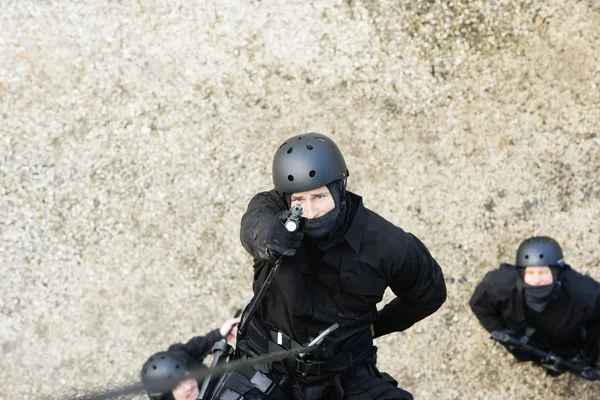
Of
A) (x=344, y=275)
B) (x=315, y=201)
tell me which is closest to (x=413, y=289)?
(x=344, y=275)

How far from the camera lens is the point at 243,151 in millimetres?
7434

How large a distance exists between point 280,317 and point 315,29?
379cm

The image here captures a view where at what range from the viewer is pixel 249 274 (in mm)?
7336

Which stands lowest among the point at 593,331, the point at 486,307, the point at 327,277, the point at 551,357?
the point at 551,357

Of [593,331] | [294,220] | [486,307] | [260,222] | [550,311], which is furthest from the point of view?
[486,307]

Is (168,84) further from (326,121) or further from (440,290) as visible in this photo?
(440,290)

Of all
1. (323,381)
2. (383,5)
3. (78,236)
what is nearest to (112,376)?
(78,236)

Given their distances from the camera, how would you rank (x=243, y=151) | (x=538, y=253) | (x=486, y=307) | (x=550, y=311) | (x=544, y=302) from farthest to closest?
(x=243, y=151), (x=486, y=307), (x=550, y=311), (x=544, y=302), (x=538, y=253)

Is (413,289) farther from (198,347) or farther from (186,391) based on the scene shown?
(198,347)

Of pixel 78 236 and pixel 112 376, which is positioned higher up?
pixel 78 236

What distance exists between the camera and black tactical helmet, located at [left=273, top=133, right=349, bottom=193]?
432 cm

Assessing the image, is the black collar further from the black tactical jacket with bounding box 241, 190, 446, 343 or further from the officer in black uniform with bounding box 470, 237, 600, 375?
the officer in black uniform with bounding box 470, 237, 600, 375

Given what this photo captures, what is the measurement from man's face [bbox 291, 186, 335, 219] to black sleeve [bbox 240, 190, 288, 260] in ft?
0.55

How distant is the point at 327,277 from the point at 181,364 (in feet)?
5.92
